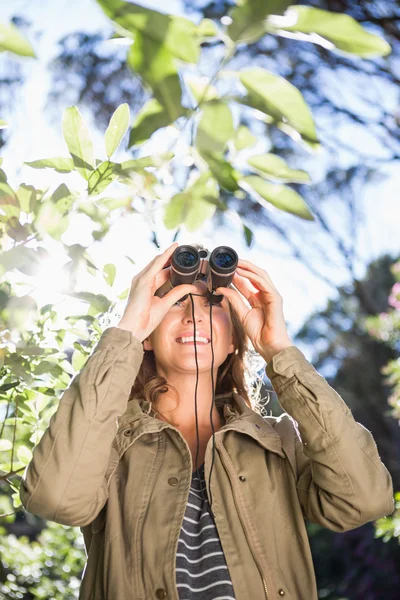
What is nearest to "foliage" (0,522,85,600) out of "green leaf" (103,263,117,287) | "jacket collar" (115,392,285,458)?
"jacket collar" (115,392,285,458)

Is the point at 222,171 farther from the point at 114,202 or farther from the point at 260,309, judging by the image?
the point at 260,309

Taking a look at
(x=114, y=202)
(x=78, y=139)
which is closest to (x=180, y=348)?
(x=114, y=202)

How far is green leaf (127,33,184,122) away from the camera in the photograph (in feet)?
1.30

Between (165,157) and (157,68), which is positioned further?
(165,157)

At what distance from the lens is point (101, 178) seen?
2.73 ft

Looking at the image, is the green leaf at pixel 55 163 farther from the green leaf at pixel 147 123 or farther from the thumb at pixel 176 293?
the thumb at pixel 176 293

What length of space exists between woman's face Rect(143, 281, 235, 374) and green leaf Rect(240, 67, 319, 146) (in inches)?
41.8

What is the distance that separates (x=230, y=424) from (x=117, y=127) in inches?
31.9

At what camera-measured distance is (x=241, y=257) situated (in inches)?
59.7

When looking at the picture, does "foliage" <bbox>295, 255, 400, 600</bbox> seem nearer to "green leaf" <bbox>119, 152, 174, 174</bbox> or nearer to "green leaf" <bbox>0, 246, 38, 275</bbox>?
"green leaf" <bbox>119, 152, 174, 174</bbox>

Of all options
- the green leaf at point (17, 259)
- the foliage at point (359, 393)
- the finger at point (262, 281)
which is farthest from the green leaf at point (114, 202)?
the foliage at point (359, 393)

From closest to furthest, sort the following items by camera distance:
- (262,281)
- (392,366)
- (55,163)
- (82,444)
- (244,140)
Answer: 1. (244,140)
2. (55,163)
3. (82,444)
4. (262,281)
5. (392,366)

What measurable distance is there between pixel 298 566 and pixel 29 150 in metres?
1.78

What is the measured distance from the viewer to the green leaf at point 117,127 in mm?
769
